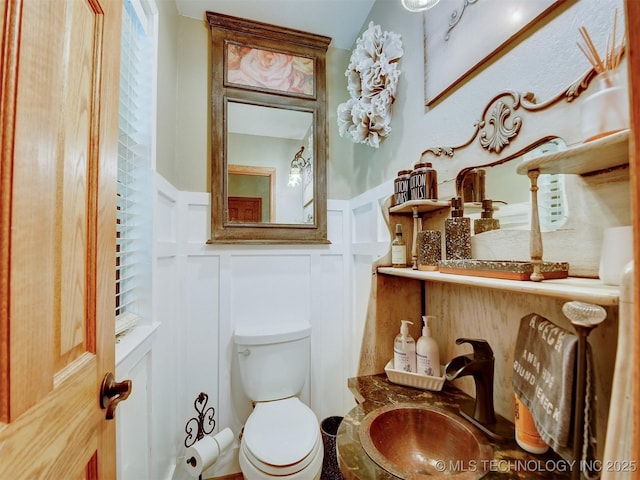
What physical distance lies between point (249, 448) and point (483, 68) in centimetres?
166

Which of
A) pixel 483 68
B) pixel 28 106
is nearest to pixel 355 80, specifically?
pixel 483 68

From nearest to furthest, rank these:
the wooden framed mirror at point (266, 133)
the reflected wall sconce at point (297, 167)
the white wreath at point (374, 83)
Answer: the white wreath at point (374, 83) < the wooden framed mirror at point (266, 133) < the reflected wall sconce at point (297, 167)

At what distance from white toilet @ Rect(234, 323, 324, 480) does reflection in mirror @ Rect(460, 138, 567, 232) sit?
3.73 feet

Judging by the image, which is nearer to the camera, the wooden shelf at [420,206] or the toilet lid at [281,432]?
the wooden shelf at [420,206]

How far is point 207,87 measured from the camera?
1.71 metres

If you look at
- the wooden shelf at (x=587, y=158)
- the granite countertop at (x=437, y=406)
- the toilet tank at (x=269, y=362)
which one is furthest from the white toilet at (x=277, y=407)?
the wooden shelf at (x=587, y=158)

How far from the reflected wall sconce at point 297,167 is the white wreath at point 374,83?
1.31ft

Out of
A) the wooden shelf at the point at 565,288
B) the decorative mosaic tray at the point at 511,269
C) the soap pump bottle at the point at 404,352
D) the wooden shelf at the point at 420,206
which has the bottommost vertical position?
the soap pump bottle at the point at 404,352

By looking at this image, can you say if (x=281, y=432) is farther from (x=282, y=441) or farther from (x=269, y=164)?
(x=269, y=164)

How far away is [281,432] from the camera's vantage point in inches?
50.3

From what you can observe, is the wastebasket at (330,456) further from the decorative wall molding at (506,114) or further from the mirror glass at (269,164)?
the decorative wall molding at (506,114)

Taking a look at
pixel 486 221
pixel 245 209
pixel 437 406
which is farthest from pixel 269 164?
pixel 437 406

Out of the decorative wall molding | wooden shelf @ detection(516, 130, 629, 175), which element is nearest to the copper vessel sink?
wooden shelf @ detection(516, 130, 629, 175)

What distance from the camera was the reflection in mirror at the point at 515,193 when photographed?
27.4 inches
